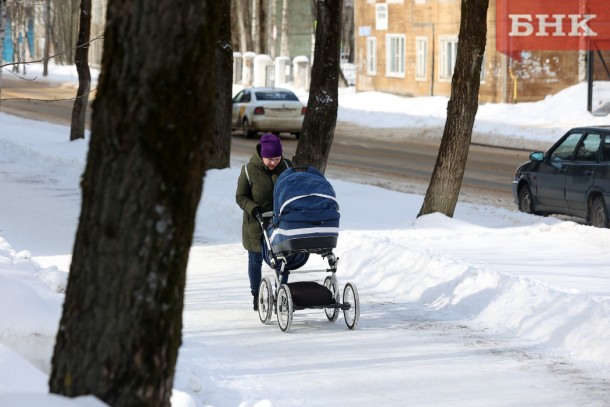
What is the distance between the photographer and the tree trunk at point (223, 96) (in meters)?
23.2

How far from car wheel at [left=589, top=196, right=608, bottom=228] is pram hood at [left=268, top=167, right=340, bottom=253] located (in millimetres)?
6962

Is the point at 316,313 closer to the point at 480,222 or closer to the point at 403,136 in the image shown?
the point at 480,222

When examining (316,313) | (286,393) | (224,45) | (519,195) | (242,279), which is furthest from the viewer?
(224,45)

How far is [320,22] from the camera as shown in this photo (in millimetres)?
18531

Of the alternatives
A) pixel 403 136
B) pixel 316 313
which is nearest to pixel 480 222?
pixel 316 313

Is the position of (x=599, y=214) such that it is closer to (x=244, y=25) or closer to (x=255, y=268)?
(x=255, y=268)

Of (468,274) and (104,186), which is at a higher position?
(104,186)

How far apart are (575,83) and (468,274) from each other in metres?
34.6

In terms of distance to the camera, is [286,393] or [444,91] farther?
[444,91]

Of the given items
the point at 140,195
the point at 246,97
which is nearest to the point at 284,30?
the point at 246,97

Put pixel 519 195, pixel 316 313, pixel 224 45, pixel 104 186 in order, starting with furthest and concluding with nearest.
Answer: pixel 224 45 → pixel 519 195 → pixel 316 313 → pixel 104 186

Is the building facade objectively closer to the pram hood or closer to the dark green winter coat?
the dark green winter coat

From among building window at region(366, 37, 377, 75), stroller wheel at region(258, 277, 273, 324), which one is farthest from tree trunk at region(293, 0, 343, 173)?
building window at region(366, 37, 377, 75)

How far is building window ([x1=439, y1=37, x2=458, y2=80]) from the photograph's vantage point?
1946 inches
